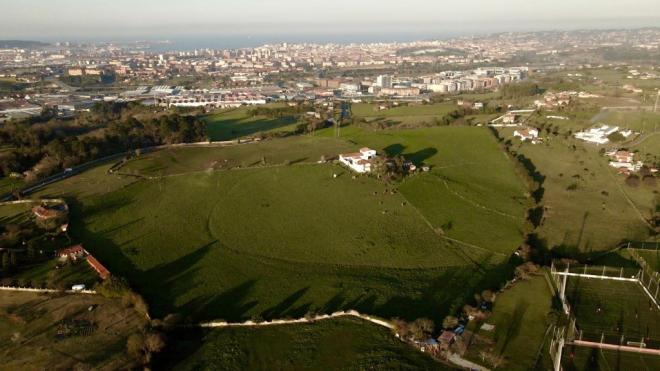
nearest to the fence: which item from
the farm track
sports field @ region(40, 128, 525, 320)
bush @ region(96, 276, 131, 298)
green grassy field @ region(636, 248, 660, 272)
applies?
green grassy field @ region(636, 248, 660, 272)

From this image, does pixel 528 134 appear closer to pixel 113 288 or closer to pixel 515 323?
pixel 515 323

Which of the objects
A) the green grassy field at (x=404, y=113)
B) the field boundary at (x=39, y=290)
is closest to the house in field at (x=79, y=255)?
the field boundary at (x=39, y=290)

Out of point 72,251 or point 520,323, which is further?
point 72,251

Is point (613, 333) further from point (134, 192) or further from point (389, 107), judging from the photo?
point (389, 107)

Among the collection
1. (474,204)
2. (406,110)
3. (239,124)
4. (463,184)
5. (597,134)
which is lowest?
(474,204)

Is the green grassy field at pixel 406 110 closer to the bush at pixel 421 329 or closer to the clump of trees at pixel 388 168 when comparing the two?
the clump of trees at pixel 388 168

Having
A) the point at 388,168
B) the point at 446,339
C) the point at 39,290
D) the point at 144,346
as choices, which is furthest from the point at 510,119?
the point at 39,290
